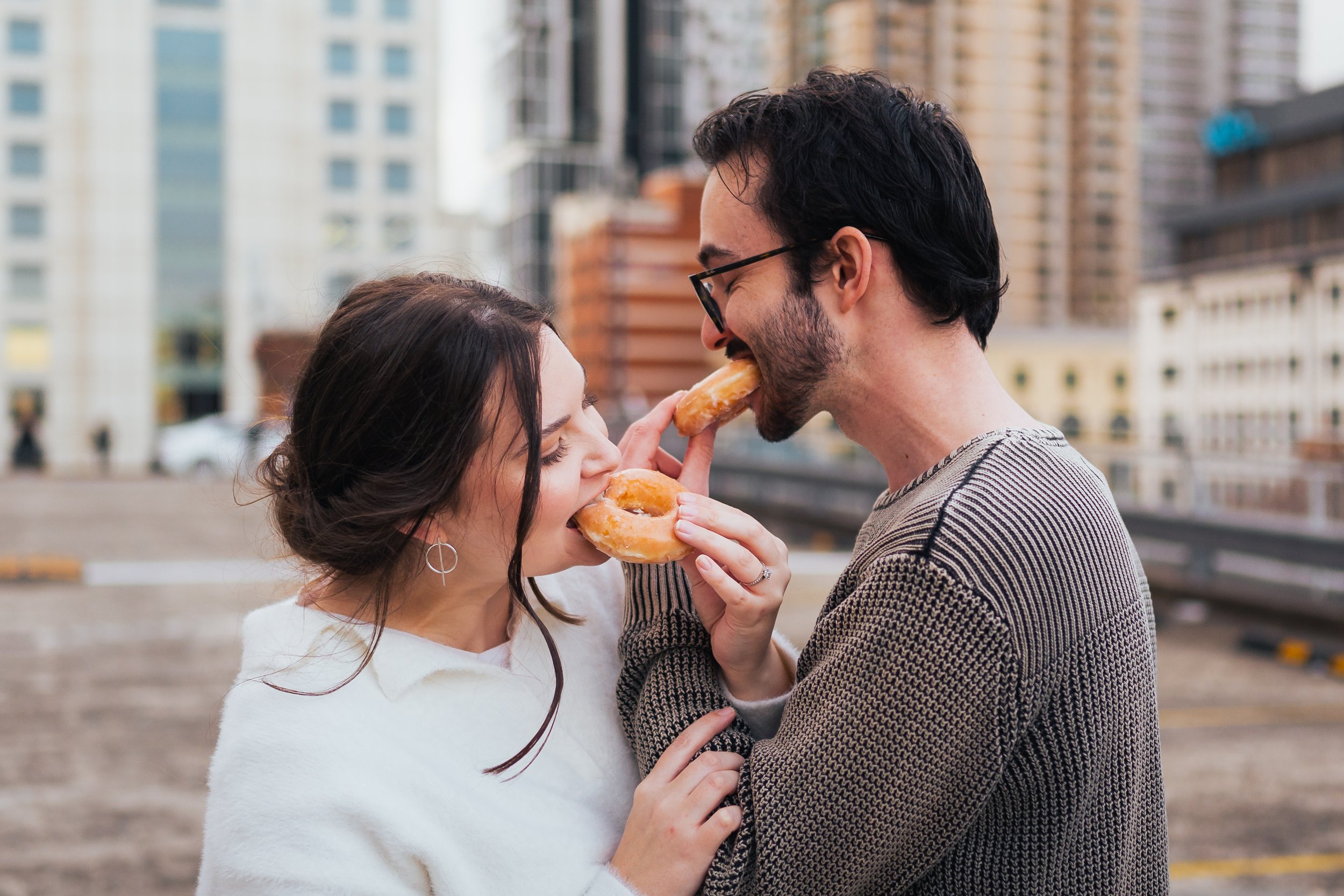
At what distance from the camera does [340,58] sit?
236ft

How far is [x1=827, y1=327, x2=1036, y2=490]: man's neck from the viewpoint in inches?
89.2

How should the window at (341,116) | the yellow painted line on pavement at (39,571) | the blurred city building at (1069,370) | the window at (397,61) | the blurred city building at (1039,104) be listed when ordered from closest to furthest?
the yellow painted line on pavement at (39,571) → the window at (341,116) → the window at (397,61) → the blurred city building at (1069,370) → the blurred city building at (1039,104)

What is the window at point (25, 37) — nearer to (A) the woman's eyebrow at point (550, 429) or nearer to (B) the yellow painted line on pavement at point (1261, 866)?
(B) the yellow painted line on pavement at point (1261, 866)

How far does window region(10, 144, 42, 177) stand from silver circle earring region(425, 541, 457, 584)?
7380cm

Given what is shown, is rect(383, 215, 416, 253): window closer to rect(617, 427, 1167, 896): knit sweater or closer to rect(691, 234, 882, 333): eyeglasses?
rect(691, 234, 882, 333): eyeglasses

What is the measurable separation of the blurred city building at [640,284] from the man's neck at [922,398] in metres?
101

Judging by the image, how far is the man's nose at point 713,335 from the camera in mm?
2627

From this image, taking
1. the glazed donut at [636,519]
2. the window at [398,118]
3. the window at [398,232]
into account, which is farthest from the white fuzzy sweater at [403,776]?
the window at [398,118]

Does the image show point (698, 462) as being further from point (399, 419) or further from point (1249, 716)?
point (1249, 716)

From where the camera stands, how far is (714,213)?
7.99 ft

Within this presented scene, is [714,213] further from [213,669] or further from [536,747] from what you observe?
[213,669]

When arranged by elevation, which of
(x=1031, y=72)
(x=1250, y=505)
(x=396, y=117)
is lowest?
(x=1250, y=505)

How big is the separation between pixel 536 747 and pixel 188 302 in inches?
2774

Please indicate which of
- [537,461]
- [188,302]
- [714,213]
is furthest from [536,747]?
[188,302]
